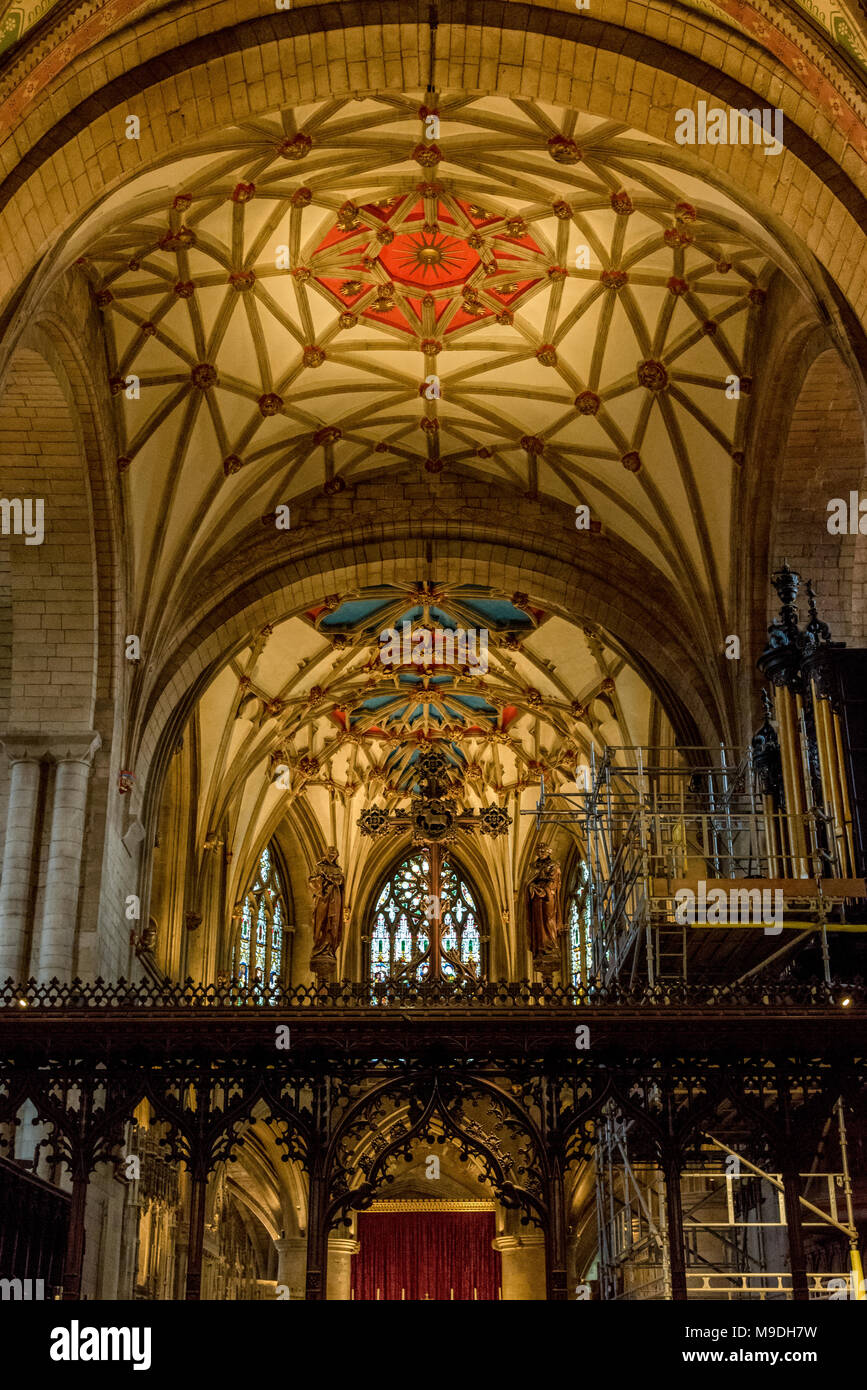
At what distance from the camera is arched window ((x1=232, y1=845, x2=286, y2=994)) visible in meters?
24.7

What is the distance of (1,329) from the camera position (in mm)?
10711

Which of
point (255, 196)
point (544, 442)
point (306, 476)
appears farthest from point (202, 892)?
point (255, 196)

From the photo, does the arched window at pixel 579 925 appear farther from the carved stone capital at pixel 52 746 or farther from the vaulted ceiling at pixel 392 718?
the carved stone capital at pixel 52 746

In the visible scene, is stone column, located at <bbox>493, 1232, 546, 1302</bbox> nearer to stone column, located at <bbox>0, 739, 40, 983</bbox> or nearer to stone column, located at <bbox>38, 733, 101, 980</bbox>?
stone column, located at <bbox>38, 733, 101, 980</bbox>

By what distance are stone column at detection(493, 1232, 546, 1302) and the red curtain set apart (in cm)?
26

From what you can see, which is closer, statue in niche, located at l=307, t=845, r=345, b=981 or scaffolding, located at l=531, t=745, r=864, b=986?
scaffolding, located at l=531, t=745, r=864, b=986

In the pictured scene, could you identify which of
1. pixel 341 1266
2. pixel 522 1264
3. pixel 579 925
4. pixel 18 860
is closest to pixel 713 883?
pixel 18 860

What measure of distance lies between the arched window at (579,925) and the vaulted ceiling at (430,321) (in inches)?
373

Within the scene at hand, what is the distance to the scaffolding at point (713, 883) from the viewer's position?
39.1 feet

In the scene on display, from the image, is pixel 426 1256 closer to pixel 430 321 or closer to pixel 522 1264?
pixel 522 1264

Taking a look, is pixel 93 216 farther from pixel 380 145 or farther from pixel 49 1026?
pixel 49 1026

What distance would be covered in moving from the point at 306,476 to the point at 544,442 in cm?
291

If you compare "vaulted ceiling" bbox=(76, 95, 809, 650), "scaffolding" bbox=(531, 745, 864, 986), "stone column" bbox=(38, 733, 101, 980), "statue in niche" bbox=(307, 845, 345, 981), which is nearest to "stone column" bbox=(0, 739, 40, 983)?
"stone column" bbox=(38, 733, 101, 980)

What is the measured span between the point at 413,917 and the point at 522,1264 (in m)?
6.66
